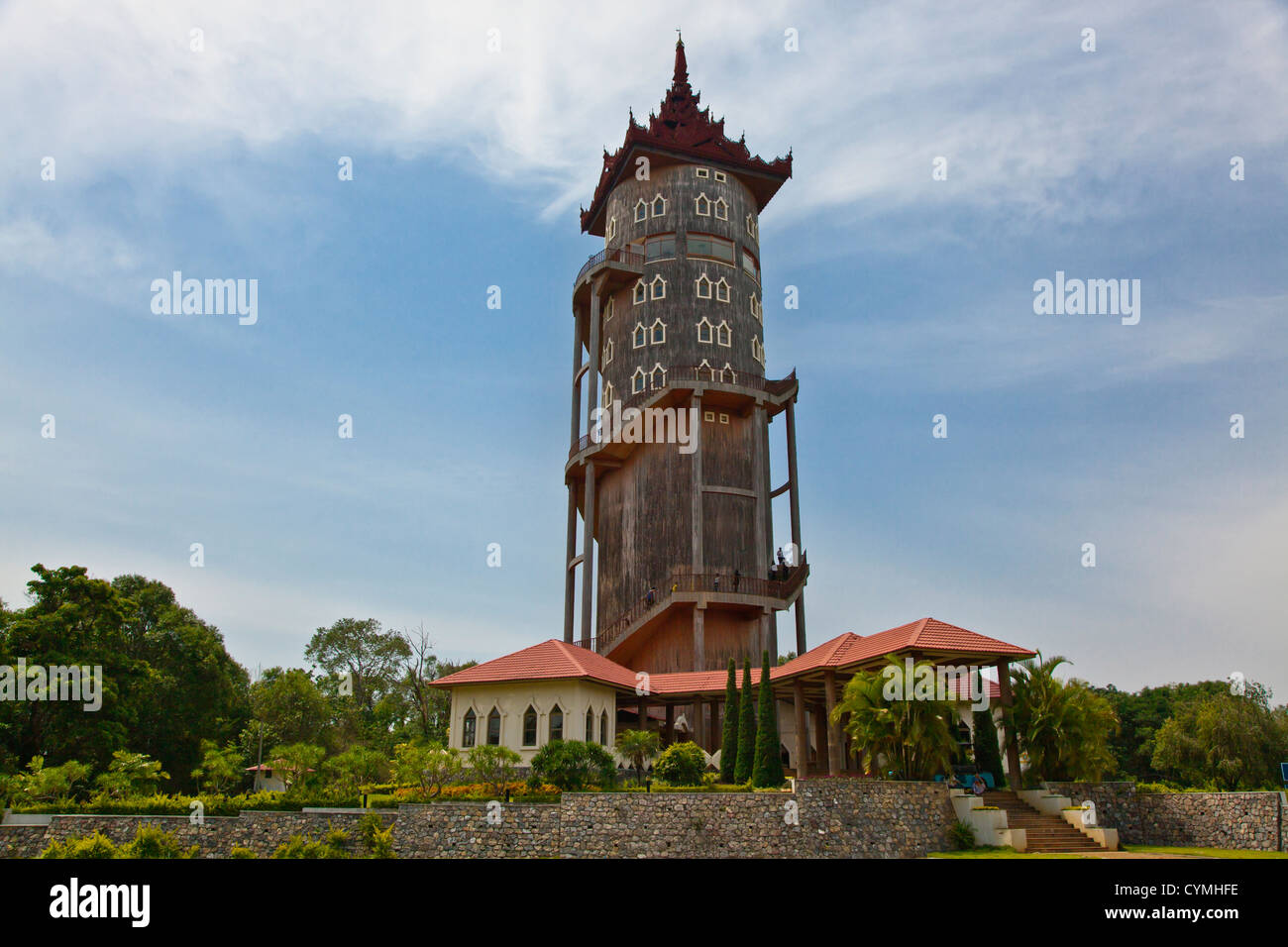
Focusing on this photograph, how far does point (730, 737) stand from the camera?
997 inches

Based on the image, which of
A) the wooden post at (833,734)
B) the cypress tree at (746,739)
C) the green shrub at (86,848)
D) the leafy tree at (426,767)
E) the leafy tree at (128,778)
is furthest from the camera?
the leafy tree at (128,778)

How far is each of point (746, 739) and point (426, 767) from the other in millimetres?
8076

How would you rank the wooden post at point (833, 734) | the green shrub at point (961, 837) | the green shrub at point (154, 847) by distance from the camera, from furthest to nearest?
the wooden post at point (833, 734)
the green shrub at point (154, 847)
the green shrub at point (961, 837)

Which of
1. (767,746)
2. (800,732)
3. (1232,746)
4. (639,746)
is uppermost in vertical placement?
(767,746)

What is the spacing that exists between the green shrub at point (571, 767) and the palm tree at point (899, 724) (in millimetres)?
6351

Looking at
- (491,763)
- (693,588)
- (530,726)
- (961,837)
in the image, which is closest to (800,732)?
(961,837)

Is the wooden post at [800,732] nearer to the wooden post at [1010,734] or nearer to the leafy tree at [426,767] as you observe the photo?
the wooden post at [1010,734]

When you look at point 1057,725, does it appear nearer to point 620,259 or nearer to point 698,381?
point 698,381

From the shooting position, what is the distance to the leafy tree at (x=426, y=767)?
24.5 meters

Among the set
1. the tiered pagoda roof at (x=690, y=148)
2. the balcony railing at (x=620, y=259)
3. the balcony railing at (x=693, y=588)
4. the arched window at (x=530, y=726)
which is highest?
the tiered pagoda roof at (x=690, y=148)

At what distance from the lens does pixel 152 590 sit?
→ 150ft

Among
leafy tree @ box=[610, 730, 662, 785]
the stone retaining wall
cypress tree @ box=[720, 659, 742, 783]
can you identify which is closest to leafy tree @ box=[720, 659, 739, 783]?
cypress tree @ box=[720, 659, 742, 783]

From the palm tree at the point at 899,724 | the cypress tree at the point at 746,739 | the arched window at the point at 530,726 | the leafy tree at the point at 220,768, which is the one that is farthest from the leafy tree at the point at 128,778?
the palm tree at the point at 899,724
